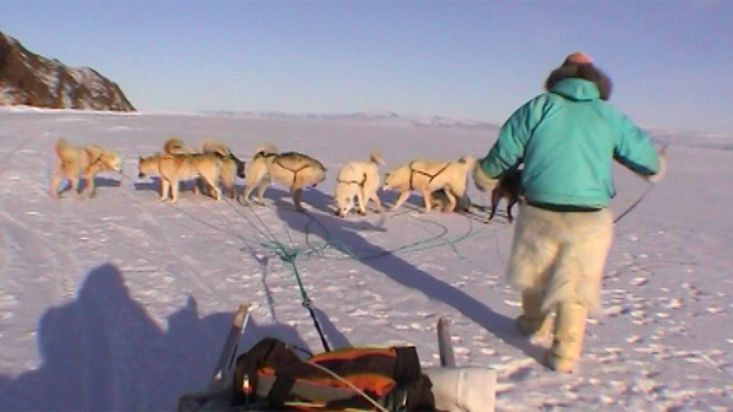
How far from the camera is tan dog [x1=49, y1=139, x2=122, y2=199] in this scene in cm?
861

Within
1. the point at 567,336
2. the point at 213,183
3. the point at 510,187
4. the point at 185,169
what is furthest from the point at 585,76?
the point at 185,169

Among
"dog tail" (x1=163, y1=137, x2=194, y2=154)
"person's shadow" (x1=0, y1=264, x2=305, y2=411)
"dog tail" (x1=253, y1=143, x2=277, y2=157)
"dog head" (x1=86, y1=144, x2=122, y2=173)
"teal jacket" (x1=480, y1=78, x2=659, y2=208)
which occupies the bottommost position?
"person's shadow" (x1=0, y1=264, x2=305, y2=411)

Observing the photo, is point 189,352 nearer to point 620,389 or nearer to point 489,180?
point 489,180

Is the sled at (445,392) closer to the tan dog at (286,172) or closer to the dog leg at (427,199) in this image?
the tan dog at (286,172)

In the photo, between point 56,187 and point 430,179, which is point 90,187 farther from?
point 430,179

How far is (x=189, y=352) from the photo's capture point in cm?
340

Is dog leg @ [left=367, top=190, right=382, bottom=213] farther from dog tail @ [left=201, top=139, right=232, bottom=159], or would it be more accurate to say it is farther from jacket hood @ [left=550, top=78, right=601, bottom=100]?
jacket hood @ [left=550, top=78, right=601, bottom=100]

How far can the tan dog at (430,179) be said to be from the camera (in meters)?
8.25

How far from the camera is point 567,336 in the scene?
327cm

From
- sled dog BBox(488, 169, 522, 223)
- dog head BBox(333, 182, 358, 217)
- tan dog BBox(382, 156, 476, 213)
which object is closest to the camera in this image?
sled dog BBox(488, 169, 522, 223)

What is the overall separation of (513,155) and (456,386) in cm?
149

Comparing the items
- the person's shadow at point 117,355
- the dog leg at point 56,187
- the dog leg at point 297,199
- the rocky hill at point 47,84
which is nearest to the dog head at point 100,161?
the dog leg at point 56,187

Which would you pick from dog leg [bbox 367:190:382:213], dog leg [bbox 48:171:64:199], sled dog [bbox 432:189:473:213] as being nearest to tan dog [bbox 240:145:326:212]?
dog leg [bbox 367:190:382:213]

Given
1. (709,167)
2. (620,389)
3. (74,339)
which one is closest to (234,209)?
(74,339)
